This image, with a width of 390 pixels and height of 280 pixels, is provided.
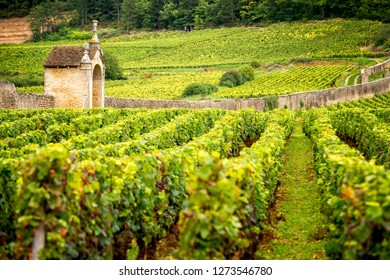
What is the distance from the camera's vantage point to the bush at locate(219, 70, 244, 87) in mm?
69812

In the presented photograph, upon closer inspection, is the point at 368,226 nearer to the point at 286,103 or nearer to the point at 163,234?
the point at 163,234

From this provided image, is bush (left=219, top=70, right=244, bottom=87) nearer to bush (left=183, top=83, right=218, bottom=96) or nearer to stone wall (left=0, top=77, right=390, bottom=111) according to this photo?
bush (left=183, top=83, right=218, bottom=96)

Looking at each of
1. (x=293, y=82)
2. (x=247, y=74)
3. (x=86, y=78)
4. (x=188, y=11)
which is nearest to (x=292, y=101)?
(x=293, y=82)

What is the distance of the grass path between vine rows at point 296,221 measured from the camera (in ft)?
39.5

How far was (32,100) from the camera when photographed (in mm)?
37062

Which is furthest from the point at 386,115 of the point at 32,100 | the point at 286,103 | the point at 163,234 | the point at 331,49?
the point at 331,49

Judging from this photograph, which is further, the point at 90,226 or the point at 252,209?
the point at 252,209

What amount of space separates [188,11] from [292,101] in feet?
276

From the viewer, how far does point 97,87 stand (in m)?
41.9

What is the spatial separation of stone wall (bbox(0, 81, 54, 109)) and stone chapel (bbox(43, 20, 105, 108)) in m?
0.90

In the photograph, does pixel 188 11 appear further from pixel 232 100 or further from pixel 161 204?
pixel 161 204

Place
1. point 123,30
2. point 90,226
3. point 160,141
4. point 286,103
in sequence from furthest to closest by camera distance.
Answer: point 123,30 → point 286,103 → point 160,141 → point 90,226

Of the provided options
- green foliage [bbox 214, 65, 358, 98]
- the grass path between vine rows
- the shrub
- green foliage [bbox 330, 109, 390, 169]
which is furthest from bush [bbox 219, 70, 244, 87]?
the grass path between vine rows
